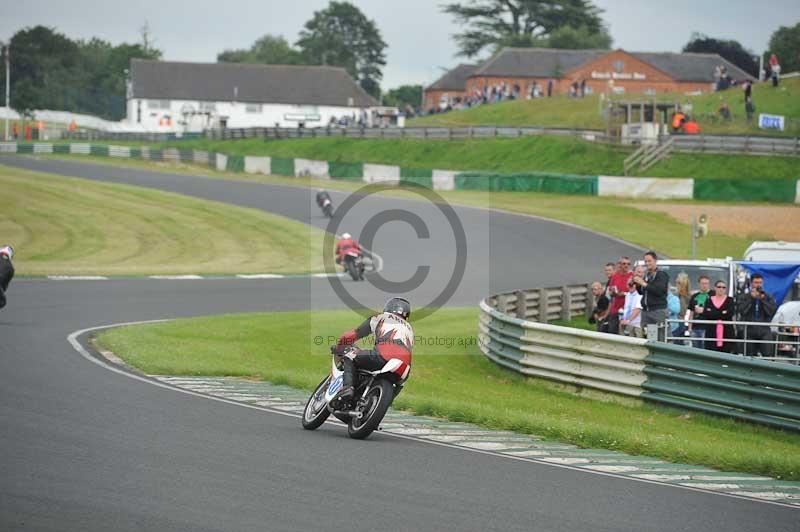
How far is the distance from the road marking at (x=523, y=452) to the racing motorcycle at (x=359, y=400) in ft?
1.69

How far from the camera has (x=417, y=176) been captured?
2436 inches

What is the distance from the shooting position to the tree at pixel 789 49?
10968 cm

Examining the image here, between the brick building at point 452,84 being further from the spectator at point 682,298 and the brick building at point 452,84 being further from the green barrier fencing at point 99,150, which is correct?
the spectator at point 682,298

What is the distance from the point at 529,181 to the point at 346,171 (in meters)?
12.6

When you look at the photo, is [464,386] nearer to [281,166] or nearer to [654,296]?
[654,296]

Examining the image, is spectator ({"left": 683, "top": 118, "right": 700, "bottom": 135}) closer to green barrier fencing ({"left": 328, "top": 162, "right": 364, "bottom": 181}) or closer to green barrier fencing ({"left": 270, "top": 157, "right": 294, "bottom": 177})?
green barrier fencing ({"left": 328, "top": 162, "right": 364, "bottom": 181})

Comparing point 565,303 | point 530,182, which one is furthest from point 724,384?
point 530,182

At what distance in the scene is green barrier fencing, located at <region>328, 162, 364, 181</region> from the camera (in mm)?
65000

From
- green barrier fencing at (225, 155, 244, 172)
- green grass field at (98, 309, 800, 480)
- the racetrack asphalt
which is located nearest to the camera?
the racetrack asphalt

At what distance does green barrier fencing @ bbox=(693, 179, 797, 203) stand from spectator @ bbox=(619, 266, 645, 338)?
35.0m

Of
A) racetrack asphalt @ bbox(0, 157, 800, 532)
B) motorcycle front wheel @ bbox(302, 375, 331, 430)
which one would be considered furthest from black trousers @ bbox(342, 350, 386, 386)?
racetrack asphalt @ bbox(0, 157, 800, 532)

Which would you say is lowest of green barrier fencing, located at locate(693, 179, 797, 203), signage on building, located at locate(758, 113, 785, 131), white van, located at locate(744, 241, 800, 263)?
white van, located at locate(744, 241, 800, 263)

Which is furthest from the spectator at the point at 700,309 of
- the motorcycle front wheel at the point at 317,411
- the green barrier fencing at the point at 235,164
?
the green barrier fencing at the point at 235,164

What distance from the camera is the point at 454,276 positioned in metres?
34.6
